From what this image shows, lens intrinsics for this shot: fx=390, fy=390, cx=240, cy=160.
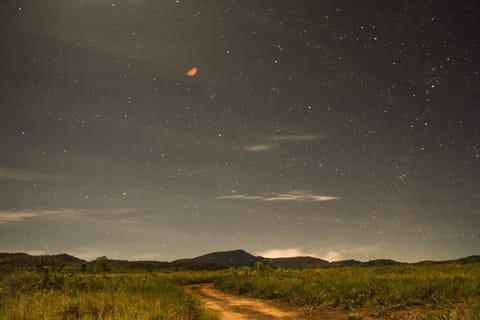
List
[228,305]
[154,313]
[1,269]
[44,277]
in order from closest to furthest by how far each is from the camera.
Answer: [154,313]
[44,277]
[228,305]
[1,269]

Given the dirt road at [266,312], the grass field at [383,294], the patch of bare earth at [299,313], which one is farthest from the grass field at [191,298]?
the dirt road at [266,312]

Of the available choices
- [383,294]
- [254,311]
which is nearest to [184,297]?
[254,311]

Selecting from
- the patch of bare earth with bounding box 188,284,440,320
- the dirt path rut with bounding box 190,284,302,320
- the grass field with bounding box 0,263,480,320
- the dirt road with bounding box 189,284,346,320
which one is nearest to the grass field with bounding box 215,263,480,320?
the grass field with bounding box 0,263,480,320

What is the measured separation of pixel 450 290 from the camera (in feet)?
51.3

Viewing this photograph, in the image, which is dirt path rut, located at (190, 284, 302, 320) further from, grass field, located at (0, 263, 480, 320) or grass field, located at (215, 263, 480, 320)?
grass field, located at (215, 263, 480, 320)

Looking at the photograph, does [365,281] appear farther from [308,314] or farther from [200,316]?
[200,316]

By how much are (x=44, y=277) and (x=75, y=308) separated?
7.93 m

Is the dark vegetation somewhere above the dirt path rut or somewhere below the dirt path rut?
above

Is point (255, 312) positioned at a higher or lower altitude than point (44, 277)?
lower

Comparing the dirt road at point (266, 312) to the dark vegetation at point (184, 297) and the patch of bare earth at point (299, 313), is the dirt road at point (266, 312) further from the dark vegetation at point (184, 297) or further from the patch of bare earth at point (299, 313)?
the dark vegetation at point (184, 297)

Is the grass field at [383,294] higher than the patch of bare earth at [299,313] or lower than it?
higher

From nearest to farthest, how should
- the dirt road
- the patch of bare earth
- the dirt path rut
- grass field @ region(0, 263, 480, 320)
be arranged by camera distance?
1. grass field @ region(0, 263, 480, 320)
2. the patch of bare earth
3. the dirt road
4. the dirt path rut

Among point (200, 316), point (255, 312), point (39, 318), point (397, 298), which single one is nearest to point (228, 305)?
point (255, 312)

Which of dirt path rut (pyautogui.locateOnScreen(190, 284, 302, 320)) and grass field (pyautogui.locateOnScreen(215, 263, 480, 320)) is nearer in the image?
dirt path rut (pyautogui.locateOnScreen(190, 284, 302, 320))
